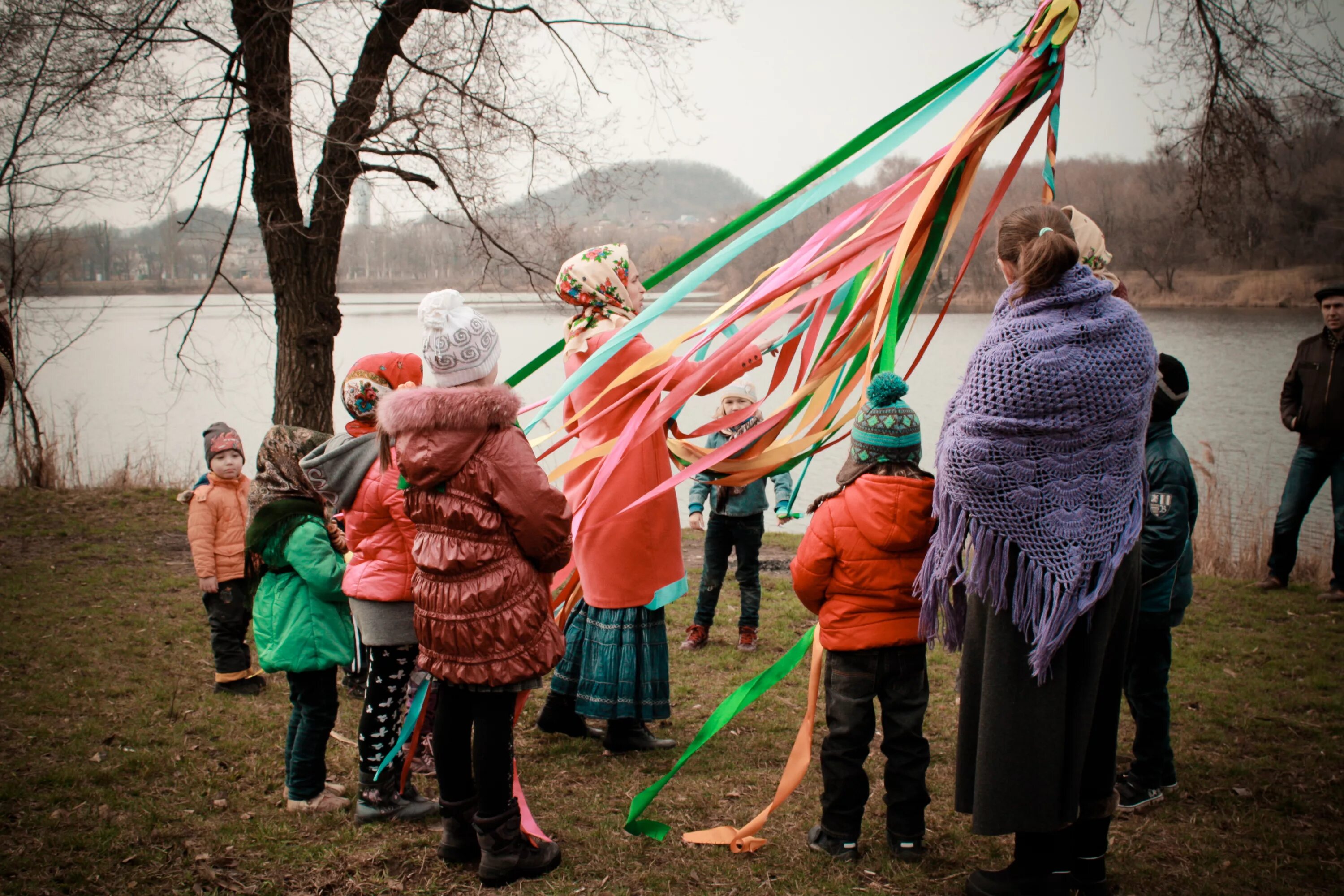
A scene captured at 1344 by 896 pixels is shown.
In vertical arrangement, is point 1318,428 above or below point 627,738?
above

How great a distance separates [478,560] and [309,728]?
3.57ft

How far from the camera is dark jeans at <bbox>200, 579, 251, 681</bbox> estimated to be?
4.18 m

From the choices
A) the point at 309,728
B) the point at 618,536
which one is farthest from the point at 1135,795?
the point at 309,728

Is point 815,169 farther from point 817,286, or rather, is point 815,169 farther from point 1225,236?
point 1225,236

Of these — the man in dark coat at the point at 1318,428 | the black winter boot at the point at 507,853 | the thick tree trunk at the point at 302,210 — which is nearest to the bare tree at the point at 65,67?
the thick tree trunk at the point at 302,210

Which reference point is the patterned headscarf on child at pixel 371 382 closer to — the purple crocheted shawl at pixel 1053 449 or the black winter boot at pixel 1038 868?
the purple crocheted shawl at pixel 1053 449

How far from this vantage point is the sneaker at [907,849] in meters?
2.58

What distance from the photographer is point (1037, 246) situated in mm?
2012

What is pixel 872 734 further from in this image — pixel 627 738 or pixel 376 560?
pixel 376 560

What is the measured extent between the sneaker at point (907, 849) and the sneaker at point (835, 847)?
11 cm

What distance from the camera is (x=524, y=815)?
2.65 metres

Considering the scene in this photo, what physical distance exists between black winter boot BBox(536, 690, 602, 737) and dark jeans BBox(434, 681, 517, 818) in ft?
3.32

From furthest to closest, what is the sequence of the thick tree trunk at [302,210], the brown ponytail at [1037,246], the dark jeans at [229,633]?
the thick tree trunk at [302,210], the dark jeans at [229,633], the brown ponytail at [1037,246]

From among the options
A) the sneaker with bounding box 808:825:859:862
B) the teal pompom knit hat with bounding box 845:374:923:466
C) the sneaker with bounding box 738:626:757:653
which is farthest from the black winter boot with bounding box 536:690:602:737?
the teal pompom knit hat with bounding box 845:374:923:466
